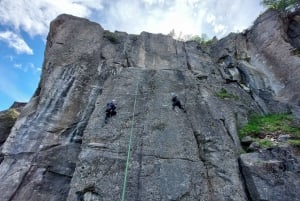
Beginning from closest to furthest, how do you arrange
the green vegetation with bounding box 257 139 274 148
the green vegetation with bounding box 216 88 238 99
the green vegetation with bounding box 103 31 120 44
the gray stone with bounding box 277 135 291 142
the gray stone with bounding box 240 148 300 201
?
1. the gray stone with bounding box 240 148 300 201
2. the green vegetation with bounding box 257 139 274 148
3. the gray stone with bounding box 277 135 291 142
4. the green vegetation with bounding box 216 88 238 99
5. the green vegetation with bounding box 103 31 120 44

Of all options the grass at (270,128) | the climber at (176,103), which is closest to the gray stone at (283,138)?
the grass at (270,128)

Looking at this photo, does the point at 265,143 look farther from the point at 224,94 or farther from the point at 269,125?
the point at 224,94

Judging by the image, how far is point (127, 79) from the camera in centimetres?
1527

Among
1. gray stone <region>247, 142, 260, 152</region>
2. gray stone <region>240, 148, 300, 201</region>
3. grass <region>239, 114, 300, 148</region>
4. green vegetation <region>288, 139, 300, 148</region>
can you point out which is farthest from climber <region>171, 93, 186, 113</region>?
green vegetation <region>288, 139, 300, 148</region>

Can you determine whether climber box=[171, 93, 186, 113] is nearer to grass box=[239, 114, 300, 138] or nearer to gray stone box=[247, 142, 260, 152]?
grass box=[239, 114, 300, 138]

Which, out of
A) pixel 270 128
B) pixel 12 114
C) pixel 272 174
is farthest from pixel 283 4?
pixel 12 114

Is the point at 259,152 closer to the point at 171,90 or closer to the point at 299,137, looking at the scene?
the point at 299,137

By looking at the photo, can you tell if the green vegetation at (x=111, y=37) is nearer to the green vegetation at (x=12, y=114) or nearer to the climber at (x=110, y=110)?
the green vegetation at (x=12, y=114)

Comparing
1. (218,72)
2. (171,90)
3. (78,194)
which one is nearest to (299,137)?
(171,90)

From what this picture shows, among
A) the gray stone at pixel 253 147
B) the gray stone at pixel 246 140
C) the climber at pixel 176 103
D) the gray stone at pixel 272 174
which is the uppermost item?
the climber at pixel 176 103

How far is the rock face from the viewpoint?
9.66m

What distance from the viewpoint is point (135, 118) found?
12453 millimetres

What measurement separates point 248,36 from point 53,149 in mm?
20389

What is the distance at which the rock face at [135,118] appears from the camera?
9.66 m
